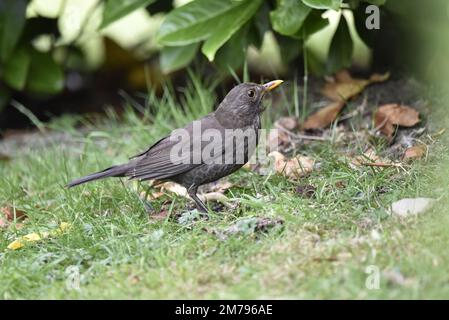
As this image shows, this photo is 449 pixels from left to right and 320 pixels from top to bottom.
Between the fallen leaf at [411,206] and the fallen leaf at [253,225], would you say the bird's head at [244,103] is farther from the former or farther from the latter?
the fallen leaf at [411,206]

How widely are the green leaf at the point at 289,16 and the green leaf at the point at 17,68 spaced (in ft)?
8.37

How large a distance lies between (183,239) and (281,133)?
6.31 ft

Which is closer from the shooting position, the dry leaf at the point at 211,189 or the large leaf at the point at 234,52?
the dry leaf at the point at 211,189

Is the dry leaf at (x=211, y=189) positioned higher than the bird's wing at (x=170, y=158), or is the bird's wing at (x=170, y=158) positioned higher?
the bird's wing at (x=170, y=158)

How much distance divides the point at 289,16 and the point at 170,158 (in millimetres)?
1295

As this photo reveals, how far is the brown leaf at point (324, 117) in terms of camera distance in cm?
572

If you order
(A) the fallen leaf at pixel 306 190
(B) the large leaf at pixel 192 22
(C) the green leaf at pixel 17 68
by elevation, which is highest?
(B) the large leaf at pixel 192 22

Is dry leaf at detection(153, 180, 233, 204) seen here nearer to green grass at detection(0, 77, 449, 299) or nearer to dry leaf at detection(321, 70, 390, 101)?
green grass at detection(0, 77, 449, 299)

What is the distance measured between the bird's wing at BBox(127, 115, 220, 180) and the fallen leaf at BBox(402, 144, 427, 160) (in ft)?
4.10

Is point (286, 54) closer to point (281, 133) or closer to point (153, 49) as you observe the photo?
point (281, 133)

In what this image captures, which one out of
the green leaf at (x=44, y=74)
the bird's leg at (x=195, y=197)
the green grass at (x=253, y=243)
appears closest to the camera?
the green grass at (x=253, y=243)

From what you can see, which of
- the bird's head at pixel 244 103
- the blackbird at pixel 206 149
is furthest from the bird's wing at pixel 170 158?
the bird's head at pixel 244 103

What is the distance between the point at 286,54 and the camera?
602 cm

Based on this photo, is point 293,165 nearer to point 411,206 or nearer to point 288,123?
point 288,123
